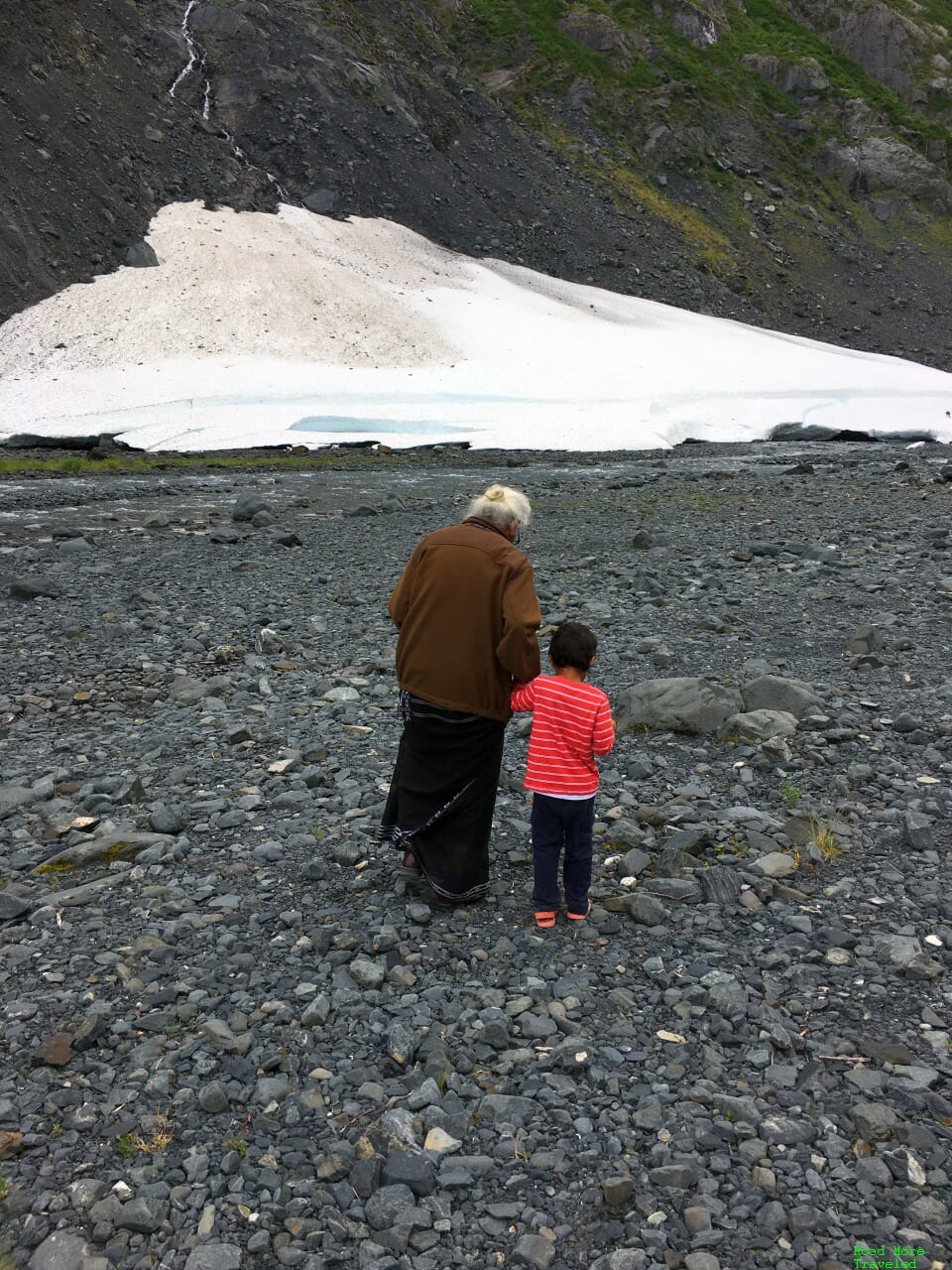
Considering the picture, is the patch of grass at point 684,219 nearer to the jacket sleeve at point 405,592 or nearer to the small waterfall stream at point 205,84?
the small waterfall stream at point 205,84

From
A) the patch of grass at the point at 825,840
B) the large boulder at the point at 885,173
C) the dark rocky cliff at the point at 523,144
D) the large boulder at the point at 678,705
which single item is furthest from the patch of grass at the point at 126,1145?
the large boulder at the point at 885,173

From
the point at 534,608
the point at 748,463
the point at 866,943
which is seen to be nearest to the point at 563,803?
the point at 534,608

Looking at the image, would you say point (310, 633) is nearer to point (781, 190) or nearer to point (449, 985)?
point (449, 985)

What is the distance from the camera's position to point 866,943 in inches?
198

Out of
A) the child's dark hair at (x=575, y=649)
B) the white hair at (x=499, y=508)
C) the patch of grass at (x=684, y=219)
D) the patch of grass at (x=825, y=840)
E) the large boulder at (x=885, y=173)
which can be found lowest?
the patch of grass at (x=825, y=840)

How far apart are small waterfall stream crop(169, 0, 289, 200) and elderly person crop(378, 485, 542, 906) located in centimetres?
5946

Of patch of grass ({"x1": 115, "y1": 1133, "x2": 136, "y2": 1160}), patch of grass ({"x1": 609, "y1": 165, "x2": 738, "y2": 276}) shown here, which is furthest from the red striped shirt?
patch of grass ({"x1": 609, "y1": 165, "x2": 738, "y2": 276})

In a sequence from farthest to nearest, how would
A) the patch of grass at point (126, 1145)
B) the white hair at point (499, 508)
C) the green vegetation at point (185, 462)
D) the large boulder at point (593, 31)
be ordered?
the large boulder at point (593, 31) → the green vegetation at point (185, 462) → the white hair at point (499, 508) → the patch of grass at point (126, 1145)

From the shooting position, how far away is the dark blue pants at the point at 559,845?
211 inches

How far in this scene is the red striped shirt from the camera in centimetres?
529

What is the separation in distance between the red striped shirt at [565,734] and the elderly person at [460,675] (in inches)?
7.1

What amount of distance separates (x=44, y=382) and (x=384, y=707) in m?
34.7

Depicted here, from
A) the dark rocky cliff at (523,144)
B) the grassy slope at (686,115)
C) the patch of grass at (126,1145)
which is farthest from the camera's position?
the grassy slope at (686,115)

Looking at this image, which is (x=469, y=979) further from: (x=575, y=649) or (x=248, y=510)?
(x=248, y=510)
